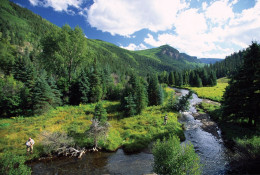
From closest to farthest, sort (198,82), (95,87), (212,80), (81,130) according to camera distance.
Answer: (81,130) → (95,87) → (198,82) → (212,80)

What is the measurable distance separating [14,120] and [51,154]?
706 inches

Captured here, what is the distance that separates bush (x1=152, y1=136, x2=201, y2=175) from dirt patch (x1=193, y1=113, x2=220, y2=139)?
53.5ft

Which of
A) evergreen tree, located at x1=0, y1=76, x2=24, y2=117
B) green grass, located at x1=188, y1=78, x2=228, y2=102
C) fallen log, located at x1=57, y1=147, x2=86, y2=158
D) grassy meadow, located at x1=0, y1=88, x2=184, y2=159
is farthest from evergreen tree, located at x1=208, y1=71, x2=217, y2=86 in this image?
evergreen tree, located at x1=0, y1=76, x2=24, y2=117

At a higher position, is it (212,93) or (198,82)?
(198,82)

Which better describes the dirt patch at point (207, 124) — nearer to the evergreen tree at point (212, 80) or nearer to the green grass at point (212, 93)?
the green grass at point (212, 93)

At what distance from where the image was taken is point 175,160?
30.4 feet

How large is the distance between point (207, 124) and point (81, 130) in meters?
26.2

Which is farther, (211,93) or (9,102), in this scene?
(211,93)

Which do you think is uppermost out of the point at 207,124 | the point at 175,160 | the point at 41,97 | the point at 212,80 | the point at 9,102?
the point at 212,80

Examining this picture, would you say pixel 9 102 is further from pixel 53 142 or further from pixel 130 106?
pixel 130 106

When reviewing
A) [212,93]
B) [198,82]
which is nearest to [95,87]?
[212,93]

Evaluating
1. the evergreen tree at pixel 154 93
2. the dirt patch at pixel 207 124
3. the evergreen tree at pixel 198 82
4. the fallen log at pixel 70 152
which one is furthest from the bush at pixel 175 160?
the evergreen tree at pixel 198 82

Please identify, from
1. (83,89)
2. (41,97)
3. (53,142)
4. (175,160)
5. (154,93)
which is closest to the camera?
(175,160)

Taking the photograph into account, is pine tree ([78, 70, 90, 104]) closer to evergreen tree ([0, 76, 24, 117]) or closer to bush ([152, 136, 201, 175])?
evergreen tree ([0, 76, 24, 117])
